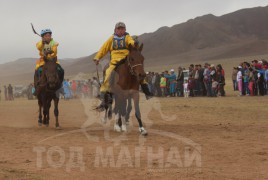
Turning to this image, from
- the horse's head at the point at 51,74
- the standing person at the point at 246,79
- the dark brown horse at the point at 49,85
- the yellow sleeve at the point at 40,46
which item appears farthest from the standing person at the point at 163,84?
the horse's head at the point at 51,74

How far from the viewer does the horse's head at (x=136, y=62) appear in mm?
11289

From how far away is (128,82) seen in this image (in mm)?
12055

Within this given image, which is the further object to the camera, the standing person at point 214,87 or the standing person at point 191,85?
the standing person at point 191,85

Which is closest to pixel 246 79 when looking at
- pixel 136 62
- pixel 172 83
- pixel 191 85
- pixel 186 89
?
pixel 191 85

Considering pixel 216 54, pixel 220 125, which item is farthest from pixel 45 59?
pixel 216 54

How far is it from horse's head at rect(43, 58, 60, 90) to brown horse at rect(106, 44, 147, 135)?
2057mm

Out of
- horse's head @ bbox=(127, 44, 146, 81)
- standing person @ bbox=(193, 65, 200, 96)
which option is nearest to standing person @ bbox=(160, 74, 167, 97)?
standing person @ bbox=(193, 65, 200, 96)

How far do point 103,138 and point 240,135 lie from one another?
11.1ft

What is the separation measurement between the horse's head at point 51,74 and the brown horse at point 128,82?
81.0 inches

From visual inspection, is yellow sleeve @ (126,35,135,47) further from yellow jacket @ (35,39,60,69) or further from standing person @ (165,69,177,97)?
standing person @ (165,69,177,97)

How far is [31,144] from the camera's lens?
1005cm

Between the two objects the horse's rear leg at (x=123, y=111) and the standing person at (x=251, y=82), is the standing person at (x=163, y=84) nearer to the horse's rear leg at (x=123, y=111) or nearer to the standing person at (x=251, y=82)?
the standing person at (x=251, y=82)

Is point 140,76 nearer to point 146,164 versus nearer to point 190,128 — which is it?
point 190,128

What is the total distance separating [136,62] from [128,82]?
31.3 inches
